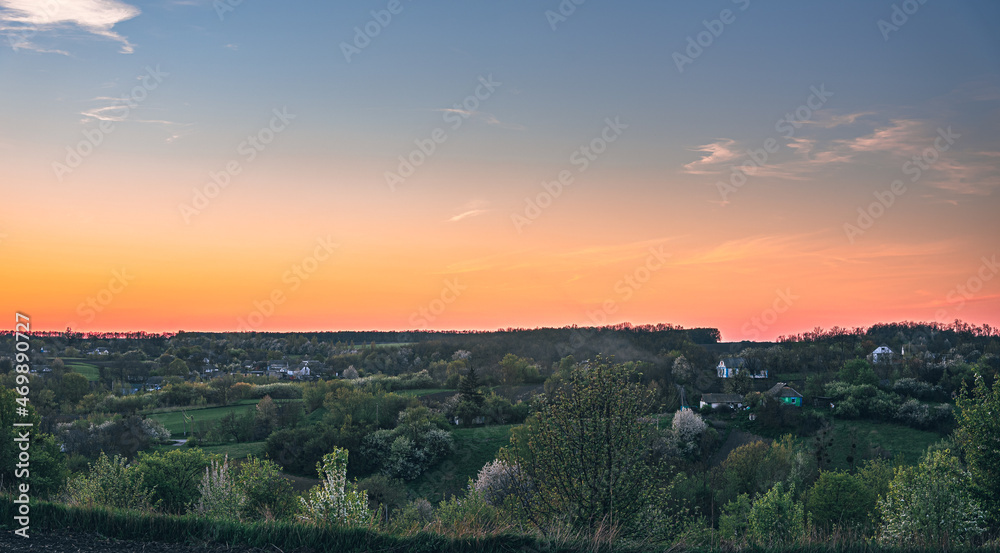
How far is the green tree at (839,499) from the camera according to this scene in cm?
4359

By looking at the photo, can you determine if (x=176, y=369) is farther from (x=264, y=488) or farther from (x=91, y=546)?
(x=91, y=546)

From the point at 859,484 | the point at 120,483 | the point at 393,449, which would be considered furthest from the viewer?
the point at 393,449

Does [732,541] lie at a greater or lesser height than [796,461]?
greater

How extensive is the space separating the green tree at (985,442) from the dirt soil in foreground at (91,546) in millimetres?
21431

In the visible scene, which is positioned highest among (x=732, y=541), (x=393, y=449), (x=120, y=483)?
(x=732, y=541)

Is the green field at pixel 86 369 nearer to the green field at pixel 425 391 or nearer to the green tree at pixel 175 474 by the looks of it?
the green field at pixel 425 391

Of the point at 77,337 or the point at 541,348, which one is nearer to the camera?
the point at 77,337

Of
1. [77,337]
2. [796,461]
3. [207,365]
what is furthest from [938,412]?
[77,337]

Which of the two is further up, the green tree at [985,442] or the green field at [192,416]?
Result: the green tree at [985,442]

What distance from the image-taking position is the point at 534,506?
1905 cm

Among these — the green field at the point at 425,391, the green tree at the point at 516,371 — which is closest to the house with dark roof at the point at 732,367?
the green tree at the point at 516,371

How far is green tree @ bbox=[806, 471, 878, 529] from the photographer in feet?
143

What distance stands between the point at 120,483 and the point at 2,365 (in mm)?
62098

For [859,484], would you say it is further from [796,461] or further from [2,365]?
[2,365]
